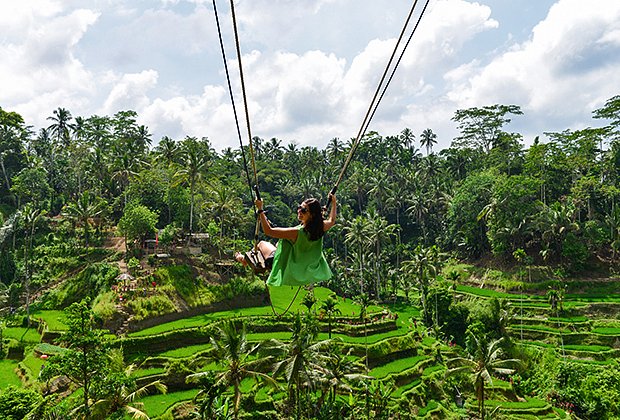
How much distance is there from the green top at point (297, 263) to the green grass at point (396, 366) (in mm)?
21134

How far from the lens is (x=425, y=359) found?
1041 inches

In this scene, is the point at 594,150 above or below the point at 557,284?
above

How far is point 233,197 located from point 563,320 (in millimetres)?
28682

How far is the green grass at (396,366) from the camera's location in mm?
23859

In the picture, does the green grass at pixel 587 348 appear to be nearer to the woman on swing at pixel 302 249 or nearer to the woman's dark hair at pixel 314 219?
the woman on swing at pixel 302 249

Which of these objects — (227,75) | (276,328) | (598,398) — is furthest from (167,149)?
(227,75)

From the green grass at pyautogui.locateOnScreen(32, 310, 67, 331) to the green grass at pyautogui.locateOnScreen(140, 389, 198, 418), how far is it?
820cm

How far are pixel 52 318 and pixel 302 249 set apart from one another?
29.0m

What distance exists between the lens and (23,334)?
25.5 metres

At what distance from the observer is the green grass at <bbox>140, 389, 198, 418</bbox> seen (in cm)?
1861

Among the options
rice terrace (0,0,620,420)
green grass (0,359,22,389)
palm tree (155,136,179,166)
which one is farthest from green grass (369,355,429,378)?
palm tree (155,136,179,166)

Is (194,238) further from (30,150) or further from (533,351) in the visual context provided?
(30,150)

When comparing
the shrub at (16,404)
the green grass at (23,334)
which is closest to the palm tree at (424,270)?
the green grass at (23,334)

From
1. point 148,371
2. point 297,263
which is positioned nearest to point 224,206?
point 148,371
